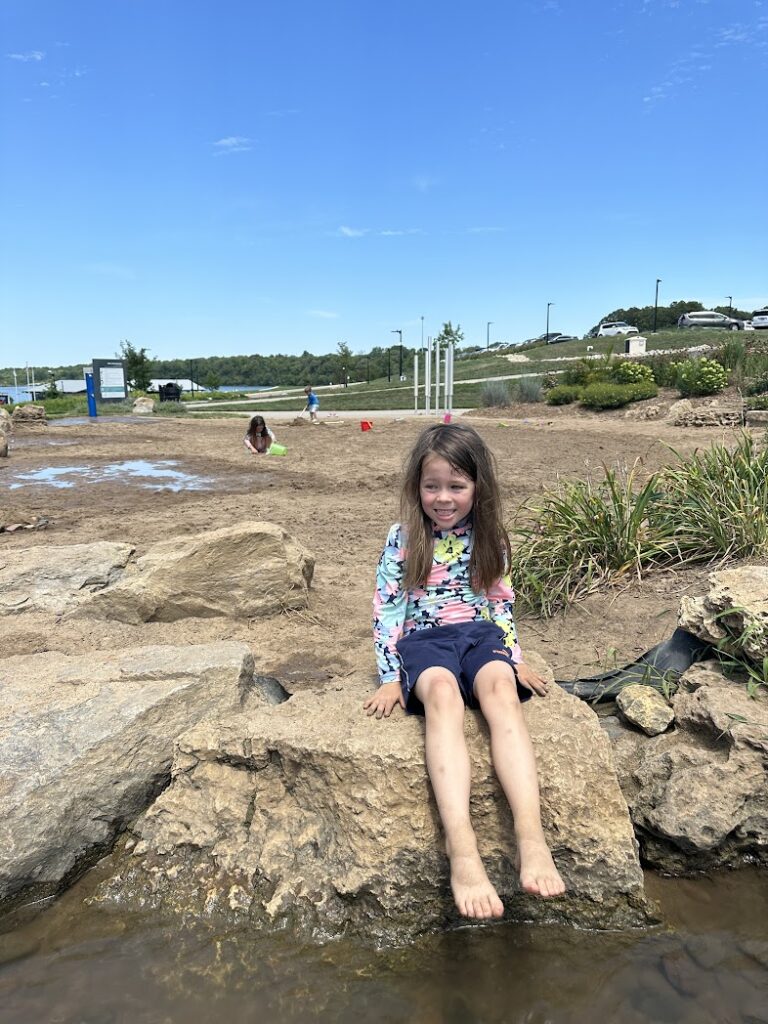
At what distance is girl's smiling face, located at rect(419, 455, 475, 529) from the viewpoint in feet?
9.64

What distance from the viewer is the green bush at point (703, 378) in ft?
65.9

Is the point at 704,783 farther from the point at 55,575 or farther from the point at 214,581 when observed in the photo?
the point at 55,575

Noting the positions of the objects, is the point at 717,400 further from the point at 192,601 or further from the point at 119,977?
the point at 119,977

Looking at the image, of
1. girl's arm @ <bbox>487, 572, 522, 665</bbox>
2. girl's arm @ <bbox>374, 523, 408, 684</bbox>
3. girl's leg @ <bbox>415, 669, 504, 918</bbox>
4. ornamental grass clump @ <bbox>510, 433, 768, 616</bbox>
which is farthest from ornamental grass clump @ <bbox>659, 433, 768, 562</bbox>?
girl's leg @ <bbox>415, 669, 504, 918</bbox>

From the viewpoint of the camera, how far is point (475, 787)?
245 centimetres

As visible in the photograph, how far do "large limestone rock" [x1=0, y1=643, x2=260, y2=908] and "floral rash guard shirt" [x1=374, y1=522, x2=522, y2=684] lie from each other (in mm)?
717

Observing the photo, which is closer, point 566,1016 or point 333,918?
point 566,1016

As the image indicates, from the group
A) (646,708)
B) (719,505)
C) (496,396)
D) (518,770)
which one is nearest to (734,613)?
(646,708)

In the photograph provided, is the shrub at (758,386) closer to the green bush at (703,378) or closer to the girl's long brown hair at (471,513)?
the green bush at (703,378)

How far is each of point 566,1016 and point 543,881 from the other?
34cm

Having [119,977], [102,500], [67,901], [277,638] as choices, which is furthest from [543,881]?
[102,500]

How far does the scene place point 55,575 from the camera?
465 cm

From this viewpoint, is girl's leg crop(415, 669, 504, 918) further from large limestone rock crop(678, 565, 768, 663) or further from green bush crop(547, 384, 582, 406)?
green bush crop(547, 384, 582, 406)

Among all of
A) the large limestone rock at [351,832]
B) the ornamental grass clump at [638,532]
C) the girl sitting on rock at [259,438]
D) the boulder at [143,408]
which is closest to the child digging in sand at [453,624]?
the large limestone rock at [351,832]
